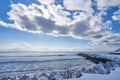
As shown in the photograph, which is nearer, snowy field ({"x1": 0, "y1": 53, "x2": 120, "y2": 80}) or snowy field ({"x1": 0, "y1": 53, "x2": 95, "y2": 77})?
snowy field ({"x1": 0, "y1": 53, "x2": 120, "y2": 80})

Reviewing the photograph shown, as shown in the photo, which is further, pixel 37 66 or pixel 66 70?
pixel 37 66

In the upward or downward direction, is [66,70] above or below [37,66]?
below

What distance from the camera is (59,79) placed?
44.0 feet

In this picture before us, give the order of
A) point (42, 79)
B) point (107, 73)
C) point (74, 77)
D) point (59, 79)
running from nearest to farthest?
point (42, 79)
point (59, 79)
point (74, 77)
point (107, 73)

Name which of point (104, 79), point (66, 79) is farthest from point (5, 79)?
point (104, 79)

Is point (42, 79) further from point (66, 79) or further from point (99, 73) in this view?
point (99, 73)

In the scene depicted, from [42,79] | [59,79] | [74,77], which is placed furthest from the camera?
[74,77]

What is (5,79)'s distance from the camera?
13.6 metres

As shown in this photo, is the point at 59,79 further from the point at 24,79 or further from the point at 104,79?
the point at 104,79

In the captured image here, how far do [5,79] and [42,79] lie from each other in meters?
3.12

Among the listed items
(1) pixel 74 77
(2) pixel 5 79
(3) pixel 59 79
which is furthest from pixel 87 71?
(2) pixel 5 79

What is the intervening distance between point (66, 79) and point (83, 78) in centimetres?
146

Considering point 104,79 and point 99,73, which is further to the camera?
point 99,73

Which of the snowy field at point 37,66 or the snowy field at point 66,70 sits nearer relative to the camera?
the snowy field at point 66,70
